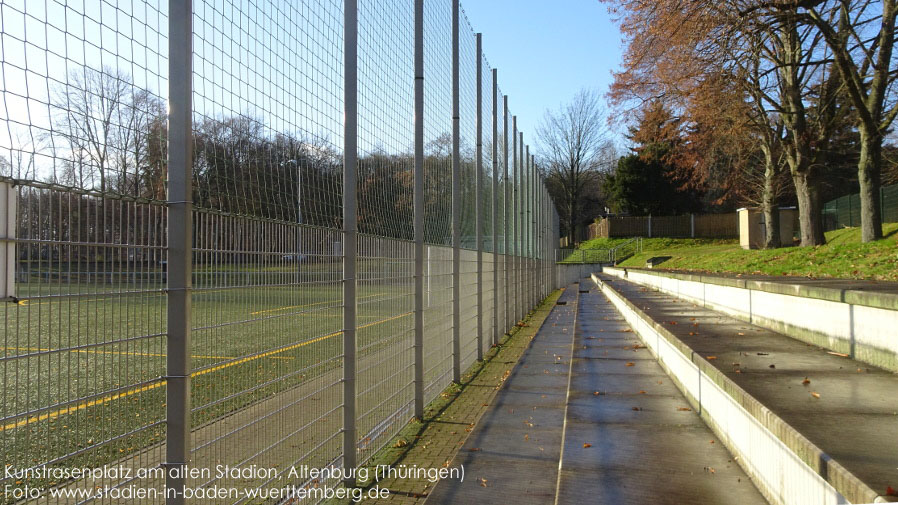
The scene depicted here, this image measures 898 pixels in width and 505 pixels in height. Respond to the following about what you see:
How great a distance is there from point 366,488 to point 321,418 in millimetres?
786

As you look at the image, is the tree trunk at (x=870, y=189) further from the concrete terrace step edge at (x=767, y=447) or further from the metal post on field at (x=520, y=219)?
the concrete terrace step edge at (x=767, y=447)

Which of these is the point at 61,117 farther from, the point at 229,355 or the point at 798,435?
the point at 798,435

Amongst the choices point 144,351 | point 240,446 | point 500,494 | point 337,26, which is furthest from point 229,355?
point 337,26

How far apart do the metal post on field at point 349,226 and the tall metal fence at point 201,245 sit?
0.01m

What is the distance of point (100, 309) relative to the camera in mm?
2033

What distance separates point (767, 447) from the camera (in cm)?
313

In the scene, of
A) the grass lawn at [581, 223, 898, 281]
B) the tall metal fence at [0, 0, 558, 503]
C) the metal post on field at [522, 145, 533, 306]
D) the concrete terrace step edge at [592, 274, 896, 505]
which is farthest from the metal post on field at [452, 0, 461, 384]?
the metal post on field at [522, 145, 533, 306]

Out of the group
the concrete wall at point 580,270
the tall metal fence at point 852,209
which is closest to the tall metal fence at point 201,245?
the tall metal fence at point 852,209

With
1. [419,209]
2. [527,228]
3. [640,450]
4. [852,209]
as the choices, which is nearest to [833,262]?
[419,209]

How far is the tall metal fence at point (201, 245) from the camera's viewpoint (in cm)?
188

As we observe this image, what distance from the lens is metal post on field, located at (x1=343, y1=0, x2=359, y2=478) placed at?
412cm

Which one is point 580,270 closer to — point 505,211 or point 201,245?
point 505,211

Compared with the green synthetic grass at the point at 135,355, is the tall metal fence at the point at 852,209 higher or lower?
higher

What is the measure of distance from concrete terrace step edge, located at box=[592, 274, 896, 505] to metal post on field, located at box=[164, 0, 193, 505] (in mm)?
2189
